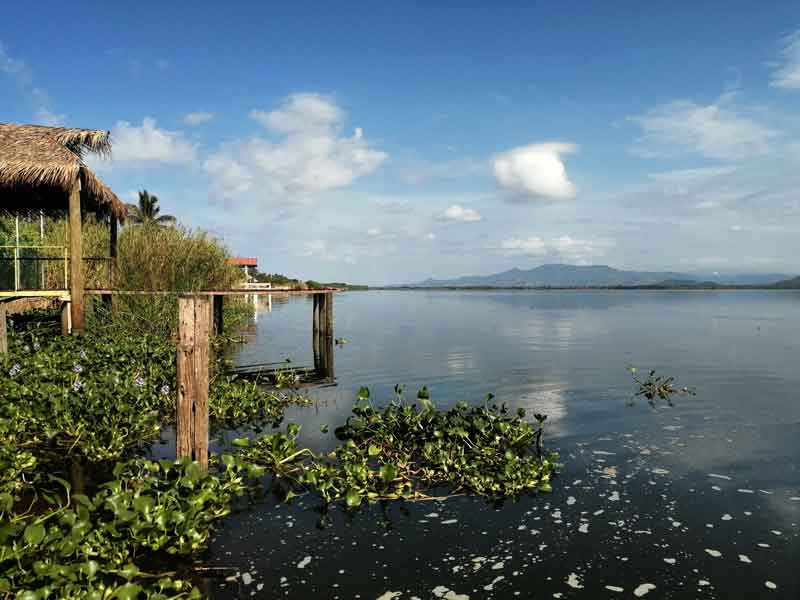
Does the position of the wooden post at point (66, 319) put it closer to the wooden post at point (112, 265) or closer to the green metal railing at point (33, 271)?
the green metal railing at point (33, 271)

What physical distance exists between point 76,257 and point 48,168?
2.46 metres

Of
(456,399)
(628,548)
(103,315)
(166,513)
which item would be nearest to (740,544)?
(628,548)

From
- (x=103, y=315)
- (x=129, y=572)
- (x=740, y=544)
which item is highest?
(x=103, y=315)

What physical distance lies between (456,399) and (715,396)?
616 centimetres

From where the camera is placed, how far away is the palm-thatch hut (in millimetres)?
14242

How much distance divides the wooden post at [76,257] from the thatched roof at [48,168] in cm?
32

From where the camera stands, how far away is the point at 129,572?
4.41m

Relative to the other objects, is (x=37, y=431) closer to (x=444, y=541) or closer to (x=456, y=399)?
(x=444, y=541)

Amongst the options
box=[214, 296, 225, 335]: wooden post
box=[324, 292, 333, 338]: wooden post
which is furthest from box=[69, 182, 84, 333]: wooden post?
box=[324, 292, 333, 338]: wooden post

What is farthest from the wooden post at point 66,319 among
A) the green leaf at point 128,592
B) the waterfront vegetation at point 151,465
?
the green leaf at point 128,592

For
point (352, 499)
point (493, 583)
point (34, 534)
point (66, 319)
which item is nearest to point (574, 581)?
point (493, 583)

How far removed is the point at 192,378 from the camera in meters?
6.37

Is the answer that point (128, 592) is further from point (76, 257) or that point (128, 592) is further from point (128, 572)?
point (76, 257)

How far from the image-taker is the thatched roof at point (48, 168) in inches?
558
